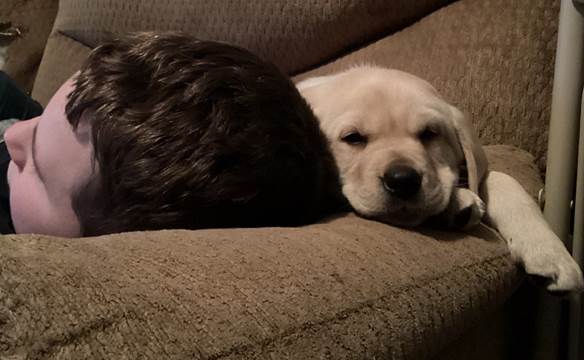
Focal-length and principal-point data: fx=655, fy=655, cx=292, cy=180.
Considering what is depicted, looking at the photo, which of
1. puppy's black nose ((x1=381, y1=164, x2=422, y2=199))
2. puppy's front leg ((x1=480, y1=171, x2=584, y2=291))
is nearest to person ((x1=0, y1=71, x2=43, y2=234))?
puppy's black nose ((x1=381, y1=164, x2=422, y2=199))

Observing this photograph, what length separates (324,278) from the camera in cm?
68

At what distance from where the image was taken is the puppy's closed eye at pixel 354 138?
1.13 metres

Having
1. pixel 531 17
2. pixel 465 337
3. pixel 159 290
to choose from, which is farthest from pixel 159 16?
pixel 159 290

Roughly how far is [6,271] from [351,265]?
0.36m

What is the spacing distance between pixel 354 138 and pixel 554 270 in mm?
390

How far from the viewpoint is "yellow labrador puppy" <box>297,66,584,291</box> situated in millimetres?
976

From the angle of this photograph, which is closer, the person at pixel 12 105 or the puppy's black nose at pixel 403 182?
the puppy's black nose at pixel 403 182

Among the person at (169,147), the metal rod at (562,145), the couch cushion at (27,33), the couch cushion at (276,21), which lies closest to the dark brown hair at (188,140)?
the person at (169,147)

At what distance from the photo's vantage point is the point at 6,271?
51 cm

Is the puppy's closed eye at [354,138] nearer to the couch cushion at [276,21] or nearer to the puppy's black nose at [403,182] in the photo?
the puppy's black nose at [403,182]

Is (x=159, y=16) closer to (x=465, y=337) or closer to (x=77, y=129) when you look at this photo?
(x=77, y=129)

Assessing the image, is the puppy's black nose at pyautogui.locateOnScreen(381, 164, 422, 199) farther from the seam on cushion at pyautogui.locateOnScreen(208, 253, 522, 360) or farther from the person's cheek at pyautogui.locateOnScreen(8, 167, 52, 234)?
the person's cheek at pyautogui.locateOnScreen(8, 167, 52, 234)

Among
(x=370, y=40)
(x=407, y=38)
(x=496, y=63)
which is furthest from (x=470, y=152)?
(x=370, y=40)

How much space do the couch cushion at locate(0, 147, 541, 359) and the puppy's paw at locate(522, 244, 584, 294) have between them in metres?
0.07
